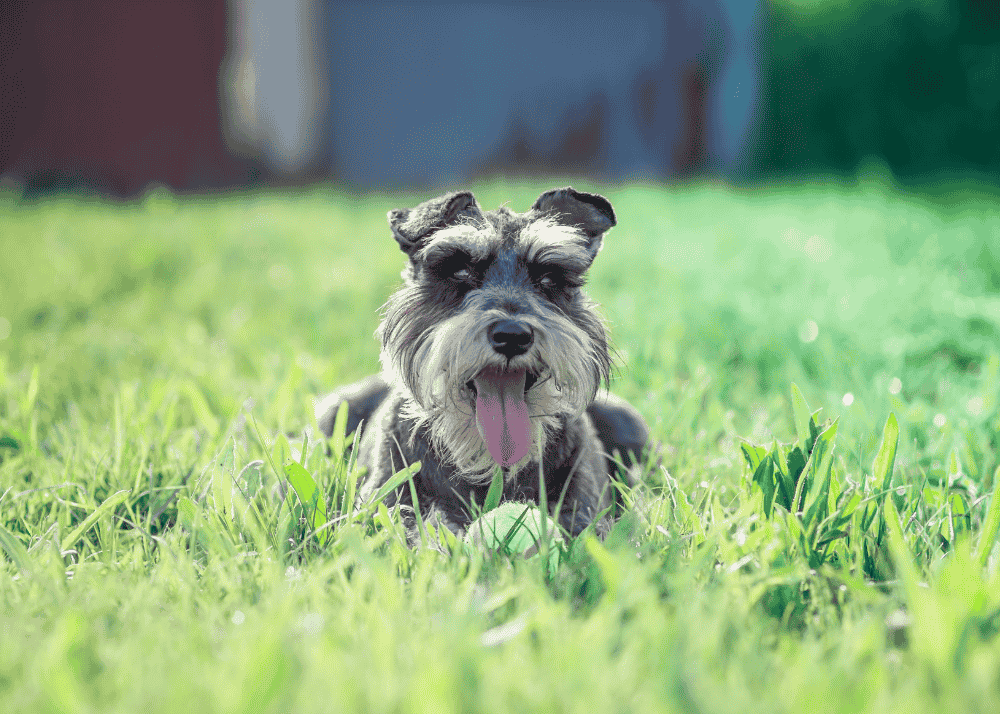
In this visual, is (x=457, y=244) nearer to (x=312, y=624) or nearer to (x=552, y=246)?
(x=552, y=246)

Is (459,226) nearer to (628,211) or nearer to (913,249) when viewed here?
(913,249)

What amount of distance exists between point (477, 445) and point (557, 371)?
0.44 metres

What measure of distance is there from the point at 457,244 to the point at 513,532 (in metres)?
1.16

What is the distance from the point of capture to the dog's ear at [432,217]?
9.37 feet

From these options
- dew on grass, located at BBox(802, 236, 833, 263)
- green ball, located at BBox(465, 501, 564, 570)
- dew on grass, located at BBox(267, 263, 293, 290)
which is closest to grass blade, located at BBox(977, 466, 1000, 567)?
green ball, located at BBox(465, 501, 564, 570)

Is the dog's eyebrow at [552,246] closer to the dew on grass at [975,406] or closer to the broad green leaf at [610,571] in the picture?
the broad green leaf at [610,571]

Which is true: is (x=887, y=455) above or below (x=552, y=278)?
below

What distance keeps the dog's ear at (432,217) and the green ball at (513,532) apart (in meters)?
1.21

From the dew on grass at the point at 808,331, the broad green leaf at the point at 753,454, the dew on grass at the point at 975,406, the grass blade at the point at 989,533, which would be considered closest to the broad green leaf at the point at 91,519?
the broad green leaf at the point at 753,454

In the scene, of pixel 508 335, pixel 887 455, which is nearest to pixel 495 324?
pixel 508 335

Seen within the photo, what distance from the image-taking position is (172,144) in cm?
1622

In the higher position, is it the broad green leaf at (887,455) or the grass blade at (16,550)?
the broad green leaf at (887,455)

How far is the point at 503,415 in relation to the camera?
264cm

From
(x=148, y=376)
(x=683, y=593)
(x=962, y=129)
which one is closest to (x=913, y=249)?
(x=683, y=593)
